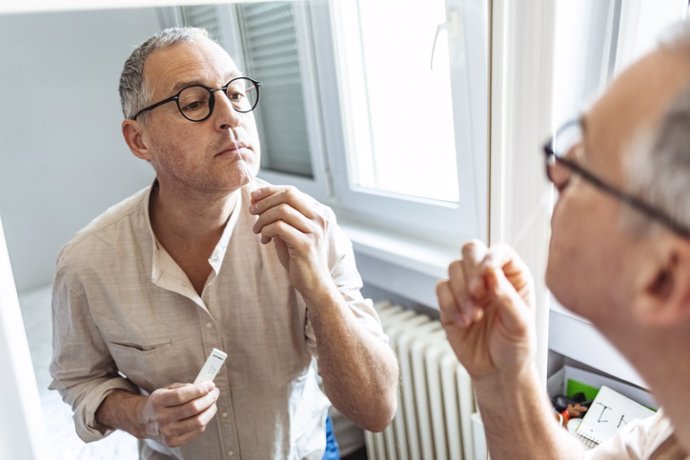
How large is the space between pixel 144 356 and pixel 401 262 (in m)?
0.75

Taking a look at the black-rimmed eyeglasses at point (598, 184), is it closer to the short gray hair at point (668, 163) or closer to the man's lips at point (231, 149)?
the short gray hair at point (668, 163)

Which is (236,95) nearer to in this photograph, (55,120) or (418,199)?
(55,120)

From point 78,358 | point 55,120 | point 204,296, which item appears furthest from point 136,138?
point 78,358

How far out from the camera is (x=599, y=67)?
1129mm

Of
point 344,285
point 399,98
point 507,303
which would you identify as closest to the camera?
point 507,303

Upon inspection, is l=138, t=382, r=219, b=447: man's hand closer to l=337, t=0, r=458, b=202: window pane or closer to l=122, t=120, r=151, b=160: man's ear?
l=122, t=120, r=151, b=160: man's ear

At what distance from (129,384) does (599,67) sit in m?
1.17

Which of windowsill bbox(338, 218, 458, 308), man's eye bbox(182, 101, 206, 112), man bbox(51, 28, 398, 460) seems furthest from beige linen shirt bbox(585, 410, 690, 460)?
man's eye bbox(182, 101, 206, 112)

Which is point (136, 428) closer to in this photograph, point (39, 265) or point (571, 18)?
point (39, 265)

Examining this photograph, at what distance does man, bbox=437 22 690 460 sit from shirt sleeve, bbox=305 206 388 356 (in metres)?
0.41

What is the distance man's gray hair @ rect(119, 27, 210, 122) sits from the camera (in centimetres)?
97

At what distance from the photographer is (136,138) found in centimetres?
104

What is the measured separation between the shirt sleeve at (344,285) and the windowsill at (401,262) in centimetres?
37

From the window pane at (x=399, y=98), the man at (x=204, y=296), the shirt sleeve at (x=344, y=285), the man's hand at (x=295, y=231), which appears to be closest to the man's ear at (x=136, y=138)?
the man at (x=204, y=296)
